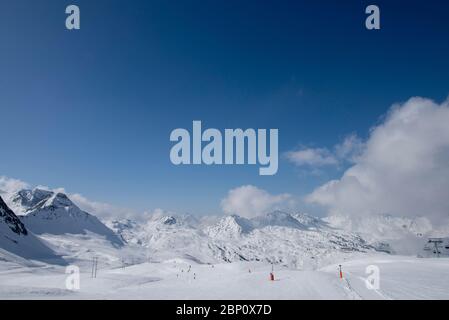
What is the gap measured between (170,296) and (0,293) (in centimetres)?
951

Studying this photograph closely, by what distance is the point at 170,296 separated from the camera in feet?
57.1
